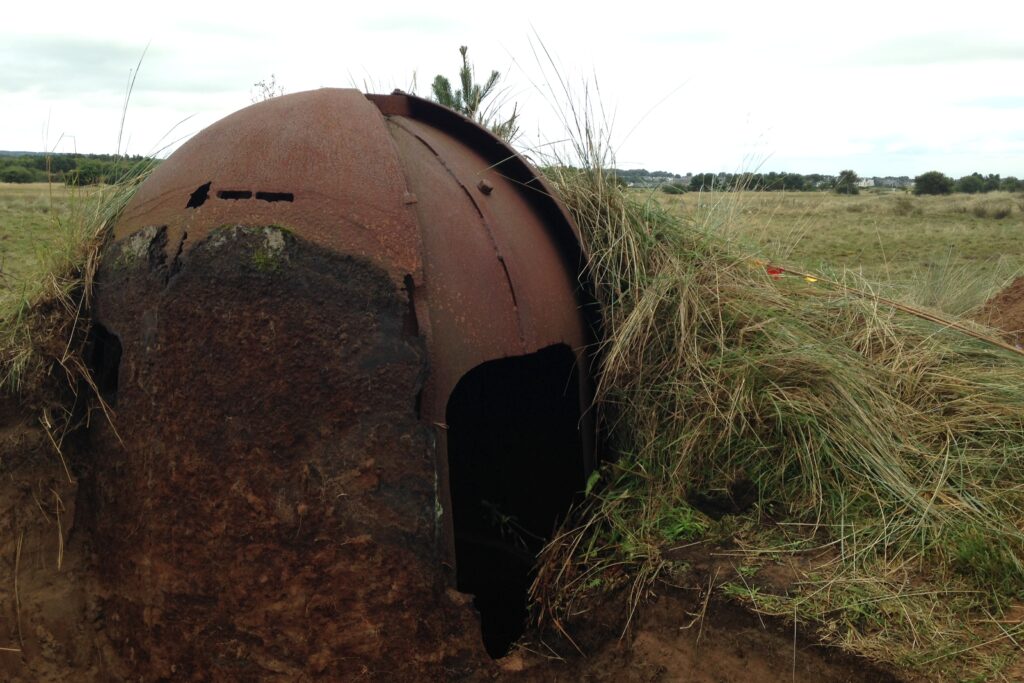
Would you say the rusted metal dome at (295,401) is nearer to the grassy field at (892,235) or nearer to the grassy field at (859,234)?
the grassy field at (859,234)

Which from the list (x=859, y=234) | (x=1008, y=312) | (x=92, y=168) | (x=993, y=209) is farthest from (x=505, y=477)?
(x=993, y=209)

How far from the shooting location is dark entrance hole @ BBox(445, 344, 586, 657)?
4043 millimetres

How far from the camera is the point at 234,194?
2.90 meters

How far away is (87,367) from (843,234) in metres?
20.1

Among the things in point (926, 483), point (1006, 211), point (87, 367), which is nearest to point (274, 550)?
point (87, 367)

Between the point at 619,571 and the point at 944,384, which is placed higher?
the point at 944,384

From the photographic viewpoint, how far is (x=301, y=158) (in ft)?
9.66

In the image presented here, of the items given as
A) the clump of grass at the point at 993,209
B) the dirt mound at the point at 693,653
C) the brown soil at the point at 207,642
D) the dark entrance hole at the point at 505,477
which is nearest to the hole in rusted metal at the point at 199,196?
the brown soil at the point at 207,642

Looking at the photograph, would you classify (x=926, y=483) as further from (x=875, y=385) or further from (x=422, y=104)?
(x=422, y=104)

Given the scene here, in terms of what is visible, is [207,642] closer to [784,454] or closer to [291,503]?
[291,503]

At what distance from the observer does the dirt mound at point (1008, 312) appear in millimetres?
5746

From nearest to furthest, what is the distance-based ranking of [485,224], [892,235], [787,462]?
1. [485,224]
2. [787,462]
3. [892,235]

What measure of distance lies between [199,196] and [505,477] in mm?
2163

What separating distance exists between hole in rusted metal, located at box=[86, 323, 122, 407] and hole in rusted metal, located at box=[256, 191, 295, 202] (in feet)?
2.71
